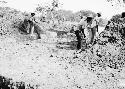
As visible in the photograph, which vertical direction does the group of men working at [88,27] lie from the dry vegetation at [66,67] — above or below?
above

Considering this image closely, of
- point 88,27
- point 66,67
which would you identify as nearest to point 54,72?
point 66,67

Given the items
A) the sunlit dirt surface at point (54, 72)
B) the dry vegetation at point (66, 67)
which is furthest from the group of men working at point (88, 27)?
the sunlit dirt surface at point (54, 72)

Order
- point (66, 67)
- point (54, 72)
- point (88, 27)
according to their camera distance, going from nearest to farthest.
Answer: point (54, 72), point (66, 67), point (88, 27)

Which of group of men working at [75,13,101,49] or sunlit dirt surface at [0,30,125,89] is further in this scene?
group of men working at [75,13,101,49]

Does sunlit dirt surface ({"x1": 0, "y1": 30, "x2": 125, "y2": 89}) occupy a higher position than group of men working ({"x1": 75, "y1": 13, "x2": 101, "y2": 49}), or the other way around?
group of men working ({"x1": 75, "y1": 13, "x2": 101, "y2": 49})

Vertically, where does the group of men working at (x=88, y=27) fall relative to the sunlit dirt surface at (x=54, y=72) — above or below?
above

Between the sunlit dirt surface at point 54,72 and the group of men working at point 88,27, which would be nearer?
the sunlit dirt surface at point 54,72

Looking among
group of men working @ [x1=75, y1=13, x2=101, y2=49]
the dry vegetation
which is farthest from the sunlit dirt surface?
group of men working @ [x1=75, y1=13, x2=101, y2=49]

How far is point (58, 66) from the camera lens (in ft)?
25.6

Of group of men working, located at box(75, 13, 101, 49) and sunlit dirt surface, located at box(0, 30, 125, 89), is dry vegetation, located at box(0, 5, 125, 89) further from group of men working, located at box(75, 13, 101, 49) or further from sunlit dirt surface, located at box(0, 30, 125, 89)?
group of men working, located at box(75, 13, 101, 49)

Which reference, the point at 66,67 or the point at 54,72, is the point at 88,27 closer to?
the point at 66,67

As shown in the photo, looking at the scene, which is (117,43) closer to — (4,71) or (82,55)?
(82,55)

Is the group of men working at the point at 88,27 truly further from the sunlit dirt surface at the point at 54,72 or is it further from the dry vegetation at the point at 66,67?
the sunlit dirt surface at the point at 54,72

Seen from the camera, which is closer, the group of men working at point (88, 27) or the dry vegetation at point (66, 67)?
the dry vegetation at point (66, 67)
